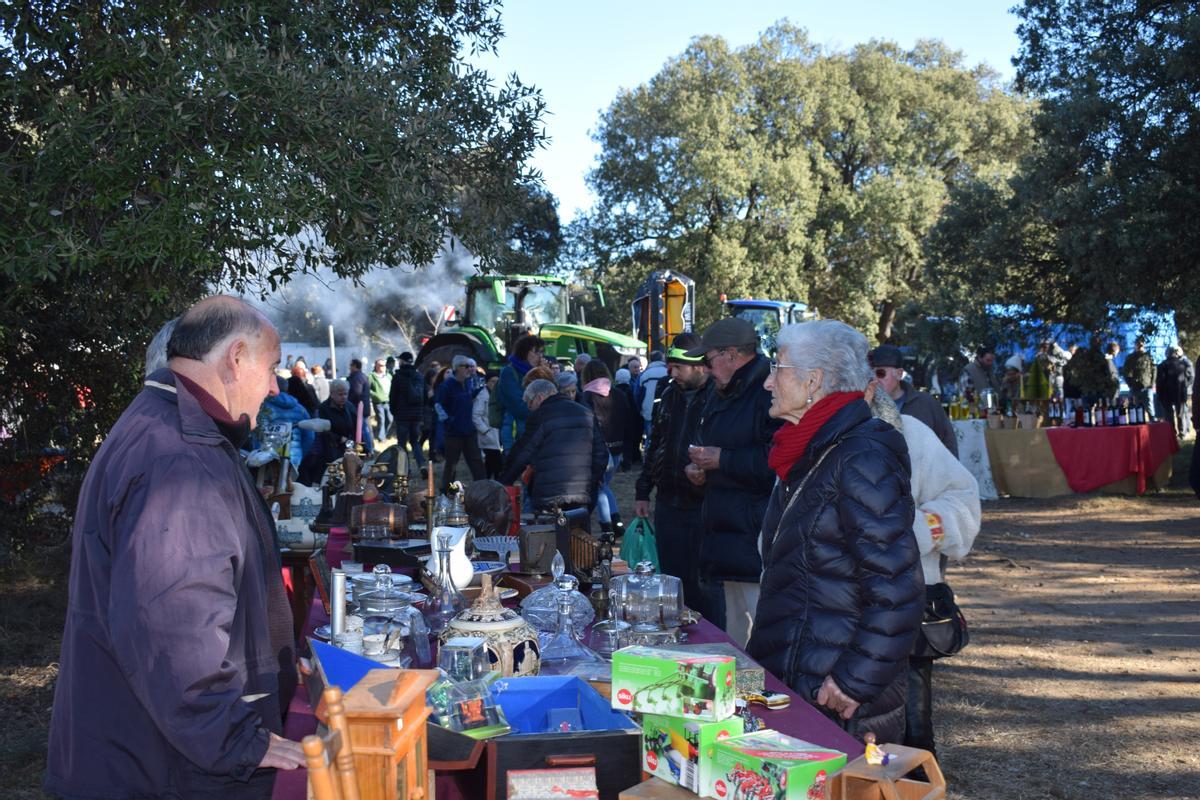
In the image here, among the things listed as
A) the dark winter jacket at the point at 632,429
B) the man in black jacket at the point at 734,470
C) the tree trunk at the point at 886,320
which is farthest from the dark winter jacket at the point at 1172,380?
the tree trunk at the point at 886,320

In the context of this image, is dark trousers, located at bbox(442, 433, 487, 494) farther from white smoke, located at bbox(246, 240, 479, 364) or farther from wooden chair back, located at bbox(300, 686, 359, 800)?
white smoke, located at bbox(246, 240, 479, 364)

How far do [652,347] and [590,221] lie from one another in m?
16.5

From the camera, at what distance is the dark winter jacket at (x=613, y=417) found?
1179cm

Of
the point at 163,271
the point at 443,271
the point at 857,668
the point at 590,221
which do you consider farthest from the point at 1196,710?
the point at 443,271

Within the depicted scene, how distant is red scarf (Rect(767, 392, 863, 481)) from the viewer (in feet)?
9.78

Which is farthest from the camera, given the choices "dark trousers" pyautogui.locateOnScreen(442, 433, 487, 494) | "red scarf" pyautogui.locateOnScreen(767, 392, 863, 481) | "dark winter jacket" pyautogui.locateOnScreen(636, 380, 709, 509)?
"dark trousers" pyautogui.locateOnScreen(442, 433, 487, 494)

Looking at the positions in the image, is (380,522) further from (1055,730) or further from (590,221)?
(590,221)

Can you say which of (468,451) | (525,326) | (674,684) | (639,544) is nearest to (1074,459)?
(468,451)

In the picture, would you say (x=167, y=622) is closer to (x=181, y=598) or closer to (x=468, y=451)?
(x=181, y=598)

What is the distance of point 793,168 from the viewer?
107 ft

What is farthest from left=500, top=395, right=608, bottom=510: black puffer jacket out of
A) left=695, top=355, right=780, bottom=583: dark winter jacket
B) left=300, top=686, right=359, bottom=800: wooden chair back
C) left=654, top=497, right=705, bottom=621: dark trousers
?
left=300, top=686, right=359, bottom=800: wooden chair back

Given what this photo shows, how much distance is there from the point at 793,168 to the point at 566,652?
31283mm

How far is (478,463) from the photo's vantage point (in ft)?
41.0

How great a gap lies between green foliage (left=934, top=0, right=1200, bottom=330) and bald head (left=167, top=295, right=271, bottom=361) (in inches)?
445
